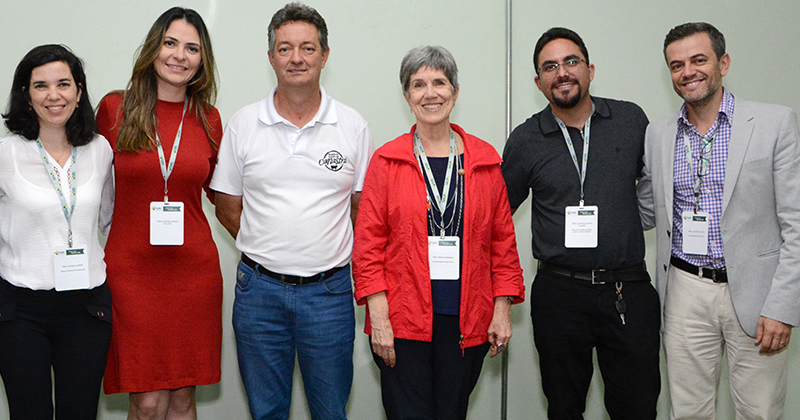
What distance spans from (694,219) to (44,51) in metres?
2.45

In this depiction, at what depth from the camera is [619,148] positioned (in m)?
2.34

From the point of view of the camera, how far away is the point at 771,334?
2064mm

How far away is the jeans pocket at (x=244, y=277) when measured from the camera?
88.4 inches

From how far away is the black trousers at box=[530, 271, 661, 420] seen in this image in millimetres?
2250

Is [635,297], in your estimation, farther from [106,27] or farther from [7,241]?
[106,27]

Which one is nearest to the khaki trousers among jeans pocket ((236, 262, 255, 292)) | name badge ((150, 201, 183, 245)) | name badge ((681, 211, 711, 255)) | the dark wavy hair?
name badge ((681, 211, 711, 255))

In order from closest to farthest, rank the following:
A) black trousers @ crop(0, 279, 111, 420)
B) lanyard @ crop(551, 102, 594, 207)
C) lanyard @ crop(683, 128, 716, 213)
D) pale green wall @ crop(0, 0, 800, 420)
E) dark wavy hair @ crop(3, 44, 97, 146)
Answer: black trousers @ crop(0, 279, 111, 420) → dark wavy hair @ crop(3, 44, 97, 146) → lanyard @ crop(683, 128, 716, 213) → lanyard @ crop(551, 102, 594, 207) → pale green wall @ crop(0, 0, 800, 420)

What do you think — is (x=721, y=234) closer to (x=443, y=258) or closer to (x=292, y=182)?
(x=443, y=258)

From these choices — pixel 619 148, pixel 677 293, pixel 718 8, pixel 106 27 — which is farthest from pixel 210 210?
pixel 718 8

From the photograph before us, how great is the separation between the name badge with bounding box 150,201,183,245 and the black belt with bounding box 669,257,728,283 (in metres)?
1.93

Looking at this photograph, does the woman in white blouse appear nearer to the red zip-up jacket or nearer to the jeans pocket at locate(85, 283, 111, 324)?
the jeans pocket at locate(85, 283, 111, 324)

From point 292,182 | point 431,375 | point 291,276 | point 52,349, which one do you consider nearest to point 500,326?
point 431,375

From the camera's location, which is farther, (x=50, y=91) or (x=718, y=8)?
(x=718, y=8)

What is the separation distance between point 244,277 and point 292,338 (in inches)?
12.1
